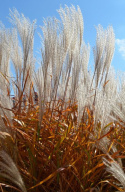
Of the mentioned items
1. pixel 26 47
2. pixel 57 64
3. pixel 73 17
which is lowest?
pixel 57 64

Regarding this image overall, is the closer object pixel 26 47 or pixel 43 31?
pixel 43 31

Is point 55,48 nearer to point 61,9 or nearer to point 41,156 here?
point 61,9

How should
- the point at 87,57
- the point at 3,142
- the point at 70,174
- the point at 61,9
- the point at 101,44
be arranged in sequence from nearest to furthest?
the point at 3,142 → the point at 70,174 → the point at 61,9 → the point at 101,44 → the point at 87,57

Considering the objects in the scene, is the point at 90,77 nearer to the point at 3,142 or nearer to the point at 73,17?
the point at 73,17

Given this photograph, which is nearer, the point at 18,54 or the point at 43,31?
the point at 43,31

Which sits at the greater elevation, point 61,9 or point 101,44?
point 61,9

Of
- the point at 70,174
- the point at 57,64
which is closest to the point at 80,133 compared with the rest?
the point at 70,174

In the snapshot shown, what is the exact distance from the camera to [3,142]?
1701 mm

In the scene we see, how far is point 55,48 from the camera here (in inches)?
76.1

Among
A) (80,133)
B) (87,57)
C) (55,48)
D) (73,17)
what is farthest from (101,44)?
(80,133)

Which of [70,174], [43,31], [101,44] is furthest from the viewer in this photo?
[101,44]

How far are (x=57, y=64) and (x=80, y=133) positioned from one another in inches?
21.8

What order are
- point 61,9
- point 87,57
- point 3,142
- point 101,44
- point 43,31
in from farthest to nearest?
point 87,57 → point 101,44 → point 61,9 → point 43,31 → point 3,142

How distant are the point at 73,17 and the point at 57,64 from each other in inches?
18.7
